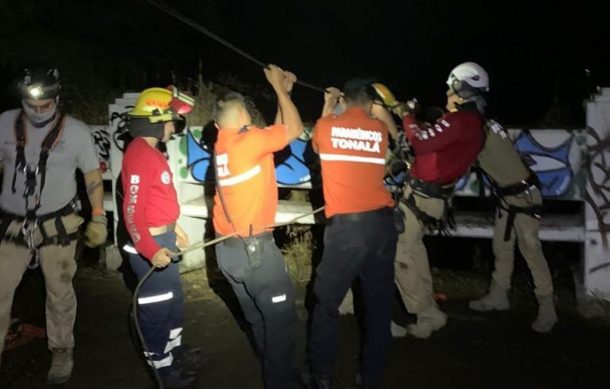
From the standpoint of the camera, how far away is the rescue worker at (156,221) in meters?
5.01

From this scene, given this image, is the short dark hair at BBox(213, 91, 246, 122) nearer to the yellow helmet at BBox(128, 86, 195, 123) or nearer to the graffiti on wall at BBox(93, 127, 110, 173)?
the yellow helmet at BBox(128, 86, 195, 123)

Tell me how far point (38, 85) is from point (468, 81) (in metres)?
3.49

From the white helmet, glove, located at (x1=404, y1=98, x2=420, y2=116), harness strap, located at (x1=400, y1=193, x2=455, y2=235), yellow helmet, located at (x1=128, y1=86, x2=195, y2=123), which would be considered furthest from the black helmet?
the white helmet

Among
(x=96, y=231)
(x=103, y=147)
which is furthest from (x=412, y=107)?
(x=103, y=147)

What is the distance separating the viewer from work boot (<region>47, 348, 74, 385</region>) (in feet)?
17.9

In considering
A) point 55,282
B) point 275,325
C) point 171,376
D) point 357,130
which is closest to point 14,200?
point 55,282

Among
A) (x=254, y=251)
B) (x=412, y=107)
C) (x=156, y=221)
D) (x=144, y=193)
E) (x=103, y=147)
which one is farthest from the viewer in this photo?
(x=103, y=147)

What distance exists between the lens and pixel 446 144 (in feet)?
18.6

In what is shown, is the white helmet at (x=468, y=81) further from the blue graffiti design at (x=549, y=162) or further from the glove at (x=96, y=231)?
the glove at (x=96, y=231)

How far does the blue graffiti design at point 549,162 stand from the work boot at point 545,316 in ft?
3.67

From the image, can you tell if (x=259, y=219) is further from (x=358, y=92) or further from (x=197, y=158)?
(x=197, y=158)

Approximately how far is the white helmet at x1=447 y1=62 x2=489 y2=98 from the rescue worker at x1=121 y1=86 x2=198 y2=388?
228 cm

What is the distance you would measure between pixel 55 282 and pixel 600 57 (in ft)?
46.8

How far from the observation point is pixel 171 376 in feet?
17.6
